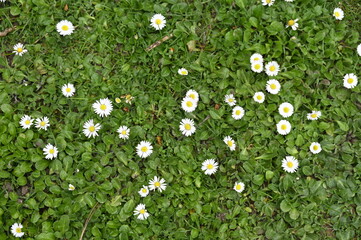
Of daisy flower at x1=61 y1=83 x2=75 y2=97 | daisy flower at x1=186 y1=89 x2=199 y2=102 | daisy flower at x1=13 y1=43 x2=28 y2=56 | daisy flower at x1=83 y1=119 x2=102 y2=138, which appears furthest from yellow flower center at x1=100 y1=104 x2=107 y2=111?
daisy flower at x1=13 y1=43 x2=28 y2=56

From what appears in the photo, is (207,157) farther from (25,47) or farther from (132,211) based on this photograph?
(25,47)

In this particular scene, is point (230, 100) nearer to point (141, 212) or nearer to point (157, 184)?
point (157, 184)

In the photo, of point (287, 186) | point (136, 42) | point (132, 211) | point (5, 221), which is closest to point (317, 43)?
point (287, 186)

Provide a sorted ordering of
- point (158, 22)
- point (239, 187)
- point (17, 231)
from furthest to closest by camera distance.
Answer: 1. point (158, 22)
2. point (239, 187)
3. point (17, 231)

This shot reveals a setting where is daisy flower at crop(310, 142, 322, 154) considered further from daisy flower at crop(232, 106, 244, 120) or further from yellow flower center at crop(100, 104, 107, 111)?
yellow flower center at crop(100, 104, 107, 111)

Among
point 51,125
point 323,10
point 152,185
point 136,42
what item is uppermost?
point 323,10

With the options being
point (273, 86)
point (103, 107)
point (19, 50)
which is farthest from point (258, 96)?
point (19, 50)
